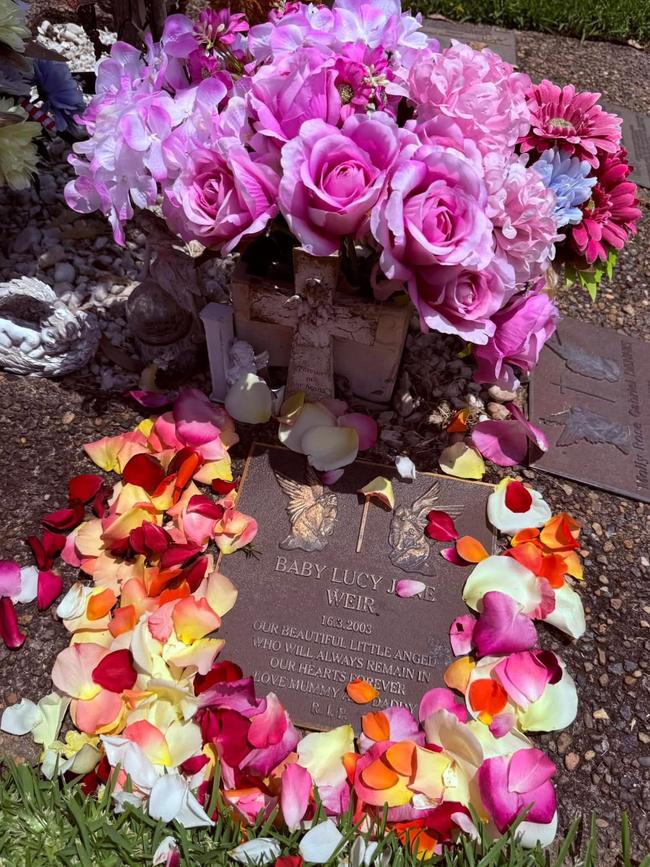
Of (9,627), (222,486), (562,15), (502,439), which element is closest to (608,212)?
(502,439)

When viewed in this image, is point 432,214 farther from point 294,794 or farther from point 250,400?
point 294,794

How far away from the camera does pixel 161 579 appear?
6.14ft

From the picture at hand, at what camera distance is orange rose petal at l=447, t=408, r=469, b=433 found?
2320 millimetres

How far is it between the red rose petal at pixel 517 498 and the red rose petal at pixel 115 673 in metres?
1.15

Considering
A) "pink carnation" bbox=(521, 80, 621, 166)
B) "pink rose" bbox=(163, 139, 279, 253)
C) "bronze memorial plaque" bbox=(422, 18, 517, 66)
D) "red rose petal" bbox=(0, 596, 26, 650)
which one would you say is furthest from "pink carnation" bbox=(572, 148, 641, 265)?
"bronze memorial plaque" bbox=(422, 18, 517, 66)

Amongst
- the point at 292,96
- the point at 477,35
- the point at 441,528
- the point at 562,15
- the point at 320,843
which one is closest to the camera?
the point at 320,843

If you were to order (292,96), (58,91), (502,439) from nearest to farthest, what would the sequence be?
(292,96) → (502,439) → (58,91)

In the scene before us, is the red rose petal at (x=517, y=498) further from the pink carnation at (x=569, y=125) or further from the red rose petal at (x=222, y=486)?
the pink carnation at (x=569, y=125)

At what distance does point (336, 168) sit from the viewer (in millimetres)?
1557

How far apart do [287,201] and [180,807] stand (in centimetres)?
136

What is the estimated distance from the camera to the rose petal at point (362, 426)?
222cm

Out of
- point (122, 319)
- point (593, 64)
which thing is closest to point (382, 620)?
point (122, 319)

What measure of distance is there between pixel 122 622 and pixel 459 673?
0.88 metres

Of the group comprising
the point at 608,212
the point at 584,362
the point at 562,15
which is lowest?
the point at 584,362
